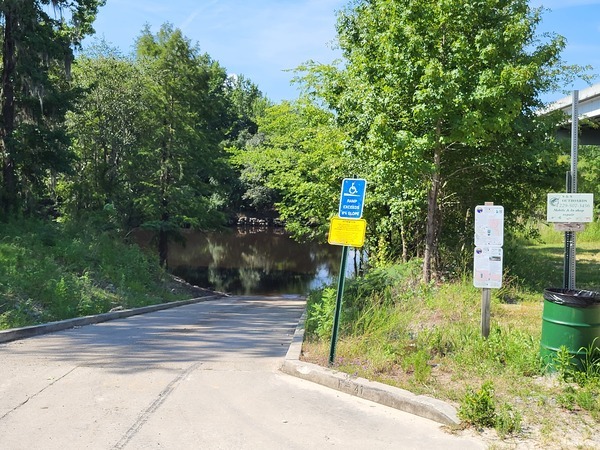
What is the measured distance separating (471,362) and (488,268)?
1171 mm

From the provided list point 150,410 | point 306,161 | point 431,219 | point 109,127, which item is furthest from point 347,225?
point 109,127

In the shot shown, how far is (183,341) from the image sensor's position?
342 inches

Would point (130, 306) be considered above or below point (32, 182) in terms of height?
below

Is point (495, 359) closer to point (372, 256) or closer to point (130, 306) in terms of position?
point (130, 306)

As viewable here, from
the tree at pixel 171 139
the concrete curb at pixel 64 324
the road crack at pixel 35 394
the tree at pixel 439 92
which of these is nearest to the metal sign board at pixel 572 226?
the tree at pixel 439 92

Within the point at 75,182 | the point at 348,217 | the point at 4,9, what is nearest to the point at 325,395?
the point at 348,217

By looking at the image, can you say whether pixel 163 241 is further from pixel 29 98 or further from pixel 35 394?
pixel 35 394

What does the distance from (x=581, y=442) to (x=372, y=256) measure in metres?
14.2

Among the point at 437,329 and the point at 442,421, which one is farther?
the point at 437,329

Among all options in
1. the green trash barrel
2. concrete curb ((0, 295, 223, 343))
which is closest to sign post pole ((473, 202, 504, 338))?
the green trash barrel

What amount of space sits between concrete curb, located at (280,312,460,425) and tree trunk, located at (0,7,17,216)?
13971mm

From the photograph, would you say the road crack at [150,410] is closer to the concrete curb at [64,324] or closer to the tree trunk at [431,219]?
the concrete curb at [64,324]

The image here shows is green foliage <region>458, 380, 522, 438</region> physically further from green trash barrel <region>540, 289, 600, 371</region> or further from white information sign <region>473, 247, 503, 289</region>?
white information sign <region>473, 247, 503, 289</region>

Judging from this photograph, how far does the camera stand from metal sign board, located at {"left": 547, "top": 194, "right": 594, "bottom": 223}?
762cm
